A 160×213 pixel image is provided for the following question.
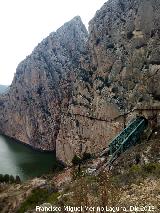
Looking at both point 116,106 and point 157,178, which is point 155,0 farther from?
point 157,178

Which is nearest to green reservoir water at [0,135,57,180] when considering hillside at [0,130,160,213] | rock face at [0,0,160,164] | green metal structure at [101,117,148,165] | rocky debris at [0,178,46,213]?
rock face at [0,0,160,164]

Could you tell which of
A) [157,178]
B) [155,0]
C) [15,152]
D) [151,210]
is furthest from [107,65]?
[151,210]

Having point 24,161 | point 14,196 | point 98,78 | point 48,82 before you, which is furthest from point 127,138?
point 48,82

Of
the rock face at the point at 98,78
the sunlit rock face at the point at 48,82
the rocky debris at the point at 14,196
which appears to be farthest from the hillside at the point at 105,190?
the sunlit rock face at the point at 48,82

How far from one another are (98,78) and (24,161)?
94.0 feet

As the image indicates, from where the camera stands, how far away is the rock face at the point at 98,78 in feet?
203

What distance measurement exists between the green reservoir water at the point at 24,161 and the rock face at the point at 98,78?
4387mm

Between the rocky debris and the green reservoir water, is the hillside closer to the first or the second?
the rocky debris

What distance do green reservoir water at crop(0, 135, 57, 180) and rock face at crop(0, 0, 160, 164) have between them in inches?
173

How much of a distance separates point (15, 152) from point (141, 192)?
86.1 meters

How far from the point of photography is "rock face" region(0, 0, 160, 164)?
61.8 m

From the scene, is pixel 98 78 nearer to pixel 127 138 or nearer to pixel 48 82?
pixel 127 138

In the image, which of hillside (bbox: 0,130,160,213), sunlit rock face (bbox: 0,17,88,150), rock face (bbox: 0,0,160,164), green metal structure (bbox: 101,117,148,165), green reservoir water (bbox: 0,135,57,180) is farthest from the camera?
sunlit rock face (bbox: 0,17,88,150)

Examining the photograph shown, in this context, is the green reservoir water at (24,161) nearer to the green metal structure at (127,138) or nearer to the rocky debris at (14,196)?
the green metal structure at (127,138)
